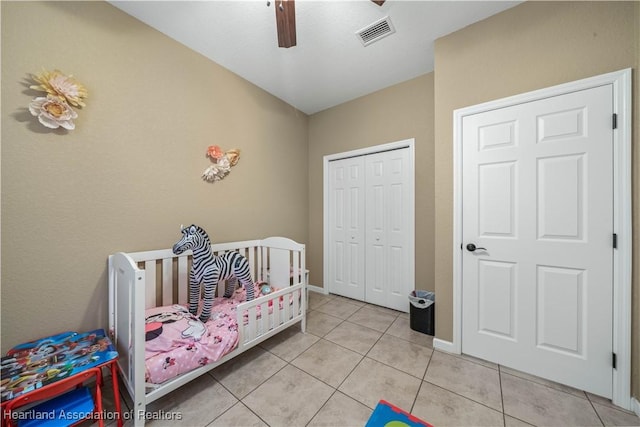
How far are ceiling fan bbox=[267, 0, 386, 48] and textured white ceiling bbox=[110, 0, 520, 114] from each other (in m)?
0.51

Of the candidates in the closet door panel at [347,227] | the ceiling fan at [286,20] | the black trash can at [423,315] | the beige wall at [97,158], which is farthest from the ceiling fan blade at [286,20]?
the black trash can at [423,315]

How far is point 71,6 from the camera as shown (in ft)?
4.73

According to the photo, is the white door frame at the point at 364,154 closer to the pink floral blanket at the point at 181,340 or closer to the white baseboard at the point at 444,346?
the white baseboard at the point at 444,346

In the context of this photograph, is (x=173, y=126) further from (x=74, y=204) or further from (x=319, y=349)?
(x=319, y=349)

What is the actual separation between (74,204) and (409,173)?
2.90m

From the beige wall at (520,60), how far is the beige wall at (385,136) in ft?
1.65

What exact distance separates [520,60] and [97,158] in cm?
312

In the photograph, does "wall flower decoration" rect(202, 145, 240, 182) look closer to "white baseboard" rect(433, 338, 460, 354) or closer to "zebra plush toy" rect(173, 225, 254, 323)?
Result: "zebra plush toy" rect(173, 225, 254, 323)

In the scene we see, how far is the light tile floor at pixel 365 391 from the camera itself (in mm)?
1243

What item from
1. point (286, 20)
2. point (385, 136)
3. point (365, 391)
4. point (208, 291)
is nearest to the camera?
point (286, 20)

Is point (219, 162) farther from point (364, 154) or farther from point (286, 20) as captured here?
point (364, 154)

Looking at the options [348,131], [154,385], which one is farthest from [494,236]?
[154,385]

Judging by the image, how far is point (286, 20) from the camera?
3.95 ft

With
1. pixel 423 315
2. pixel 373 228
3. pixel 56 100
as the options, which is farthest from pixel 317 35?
pixel 423 315
